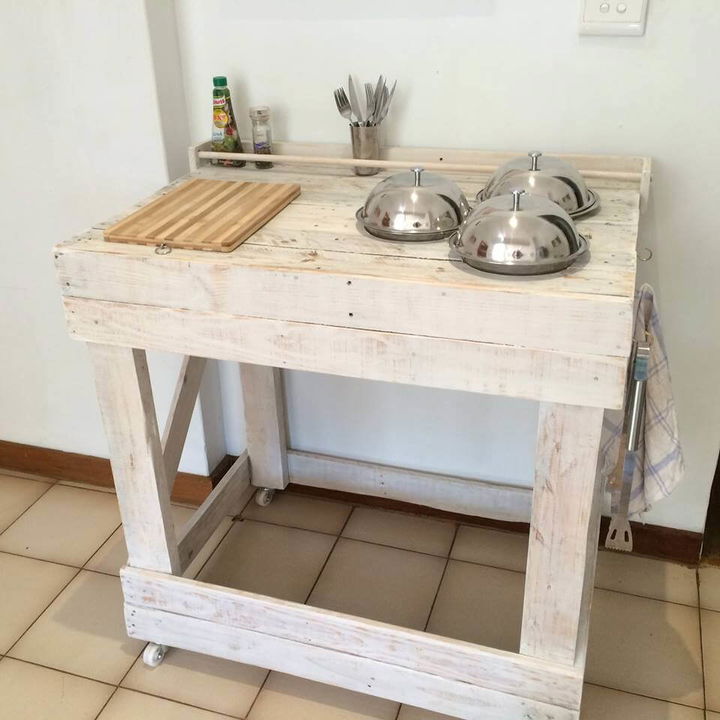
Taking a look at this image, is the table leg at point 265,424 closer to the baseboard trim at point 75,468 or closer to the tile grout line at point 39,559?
the baseboard trim at point 75,468

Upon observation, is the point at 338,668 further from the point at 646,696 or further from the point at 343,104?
the point at 343,104

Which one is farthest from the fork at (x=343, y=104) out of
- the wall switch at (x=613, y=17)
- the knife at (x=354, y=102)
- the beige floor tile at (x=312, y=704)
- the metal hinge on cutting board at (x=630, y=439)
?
the beige floor tile at (x=312, y=704)

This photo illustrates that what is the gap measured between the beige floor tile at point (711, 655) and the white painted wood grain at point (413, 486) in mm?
436

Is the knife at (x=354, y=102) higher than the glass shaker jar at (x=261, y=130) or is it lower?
higher

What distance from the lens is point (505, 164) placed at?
1.54 meters

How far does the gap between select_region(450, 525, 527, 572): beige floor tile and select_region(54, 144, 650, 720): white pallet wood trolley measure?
0.36 m

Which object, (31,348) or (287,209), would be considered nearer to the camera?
(287,209)

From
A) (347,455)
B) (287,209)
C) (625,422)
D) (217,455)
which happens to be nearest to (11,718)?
(217,455)

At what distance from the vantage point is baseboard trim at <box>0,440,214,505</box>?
2230 mm

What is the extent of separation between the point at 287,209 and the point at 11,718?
1.10m

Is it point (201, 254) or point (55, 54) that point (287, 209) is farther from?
point (55, 54)

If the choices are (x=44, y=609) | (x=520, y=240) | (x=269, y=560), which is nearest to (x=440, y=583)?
(x=269, y=560)

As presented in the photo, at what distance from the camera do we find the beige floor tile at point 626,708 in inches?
63.6

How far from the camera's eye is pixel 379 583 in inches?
76.7
